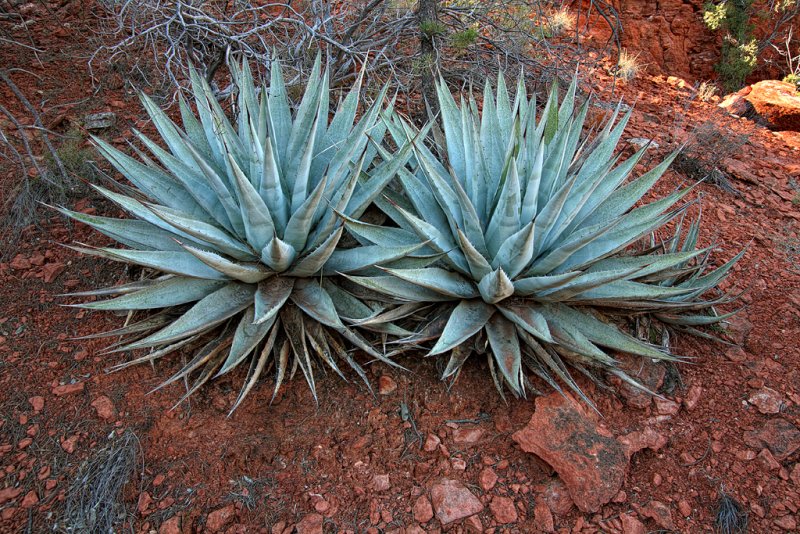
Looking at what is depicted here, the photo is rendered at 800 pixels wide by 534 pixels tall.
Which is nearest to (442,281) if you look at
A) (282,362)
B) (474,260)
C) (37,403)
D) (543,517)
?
(474,260)

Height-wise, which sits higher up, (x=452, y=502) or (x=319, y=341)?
(x=319, y=341)

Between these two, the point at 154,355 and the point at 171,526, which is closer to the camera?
the point at 171,526

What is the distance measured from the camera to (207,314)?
2.22 metres

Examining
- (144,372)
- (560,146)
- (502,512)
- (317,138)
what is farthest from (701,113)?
(144,372)

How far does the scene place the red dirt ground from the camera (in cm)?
199

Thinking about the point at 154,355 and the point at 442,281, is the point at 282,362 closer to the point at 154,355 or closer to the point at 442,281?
the point at 154,355

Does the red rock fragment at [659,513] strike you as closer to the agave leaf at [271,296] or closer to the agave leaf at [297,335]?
the agave leaf at [297,335]

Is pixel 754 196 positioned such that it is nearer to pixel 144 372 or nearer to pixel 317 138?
pixel 317 138

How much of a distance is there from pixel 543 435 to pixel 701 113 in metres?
4.26

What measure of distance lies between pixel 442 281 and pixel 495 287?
9.1 inches

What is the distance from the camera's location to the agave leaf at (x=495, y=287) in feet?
6.74

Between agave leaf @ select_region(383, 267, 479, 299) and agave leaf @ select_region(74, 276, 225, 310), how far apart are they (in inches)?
34.6

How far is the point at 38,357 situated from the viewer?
245 cm

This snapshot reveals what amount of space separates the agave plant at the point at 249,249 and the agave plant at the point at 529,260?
19 cm
